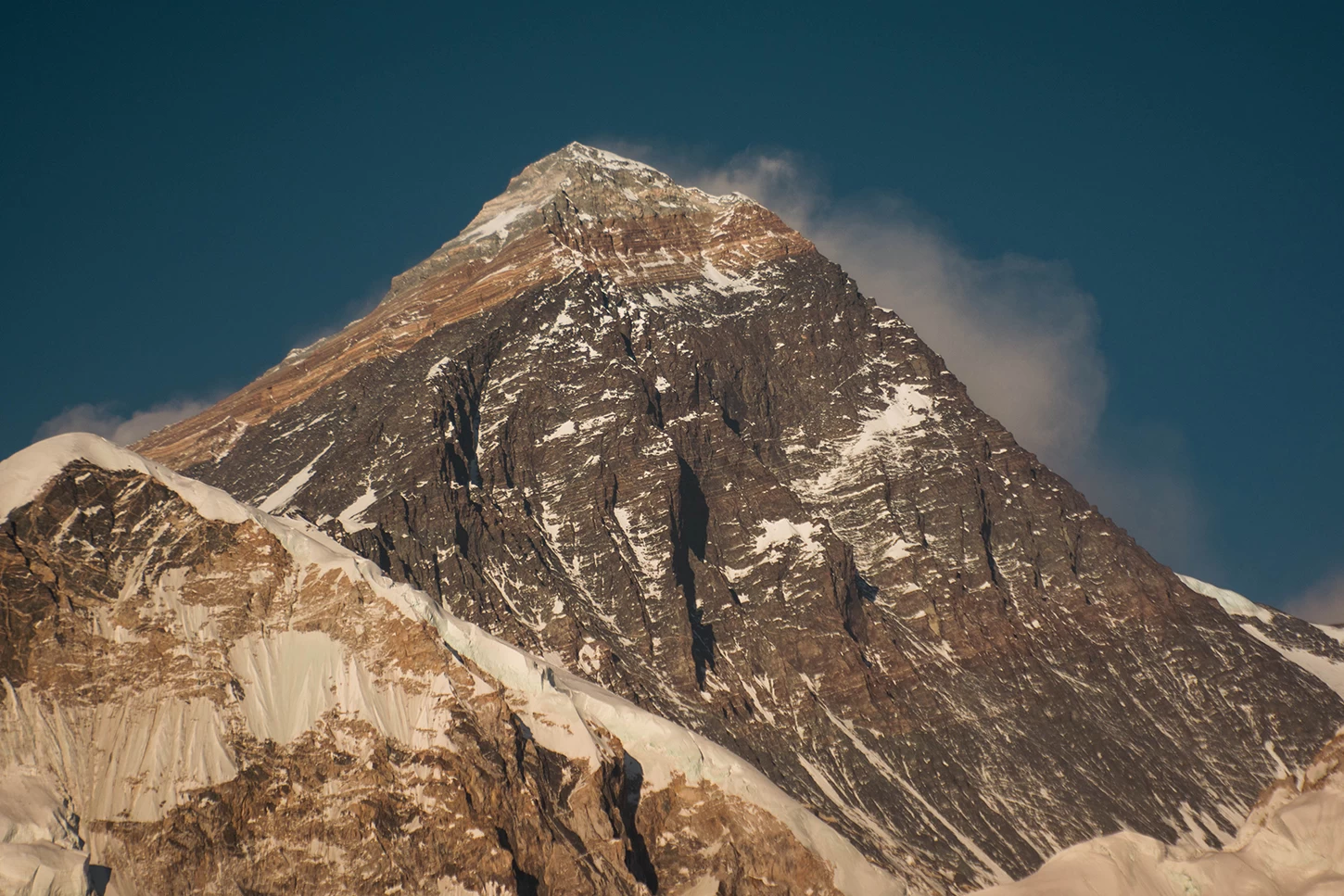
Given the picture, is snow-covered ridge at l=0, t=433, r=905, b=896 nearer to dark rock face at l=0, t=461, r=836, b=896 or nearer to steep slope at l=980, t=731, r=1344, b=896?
dark rock face at l=0, t=461, r=836, b=896

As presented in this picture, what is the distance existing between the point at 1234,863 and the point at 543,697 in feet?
134

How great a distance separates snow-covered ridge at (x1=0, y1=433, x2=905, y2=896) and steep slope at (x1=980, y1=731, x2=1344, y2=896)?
26532mm

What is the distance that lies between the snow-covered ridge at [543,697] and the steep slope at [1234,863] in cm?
2653

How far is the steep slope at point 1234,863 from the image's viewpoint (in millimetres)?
53969

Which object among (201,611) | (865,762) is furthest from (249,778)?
(865,762)

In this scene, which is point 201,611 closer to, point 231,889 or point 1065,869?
point 231,889

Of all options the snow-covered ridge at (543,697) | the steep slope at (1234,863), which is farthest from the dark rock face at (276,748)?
the steep slope at (1234,863)

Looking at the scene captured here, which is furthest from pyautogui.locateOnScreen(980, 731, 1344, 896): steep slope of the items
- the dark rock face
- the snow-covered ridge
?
the dark rock face

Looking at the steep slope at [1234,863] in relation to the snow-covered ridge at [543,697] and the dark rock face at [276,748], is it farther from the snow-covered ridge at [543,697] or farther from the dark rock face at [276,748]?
the dark rock face at [276,748]

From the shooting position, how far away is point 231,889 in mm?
73500

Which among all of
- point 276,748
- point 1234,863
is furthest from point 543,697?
point 1234,863

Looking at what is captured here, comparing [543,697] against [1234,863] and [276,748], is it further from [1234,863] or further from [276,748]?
[1234,863]

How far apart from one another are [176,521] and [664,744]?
30835mm

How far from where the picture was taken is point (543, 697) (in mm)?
85500
